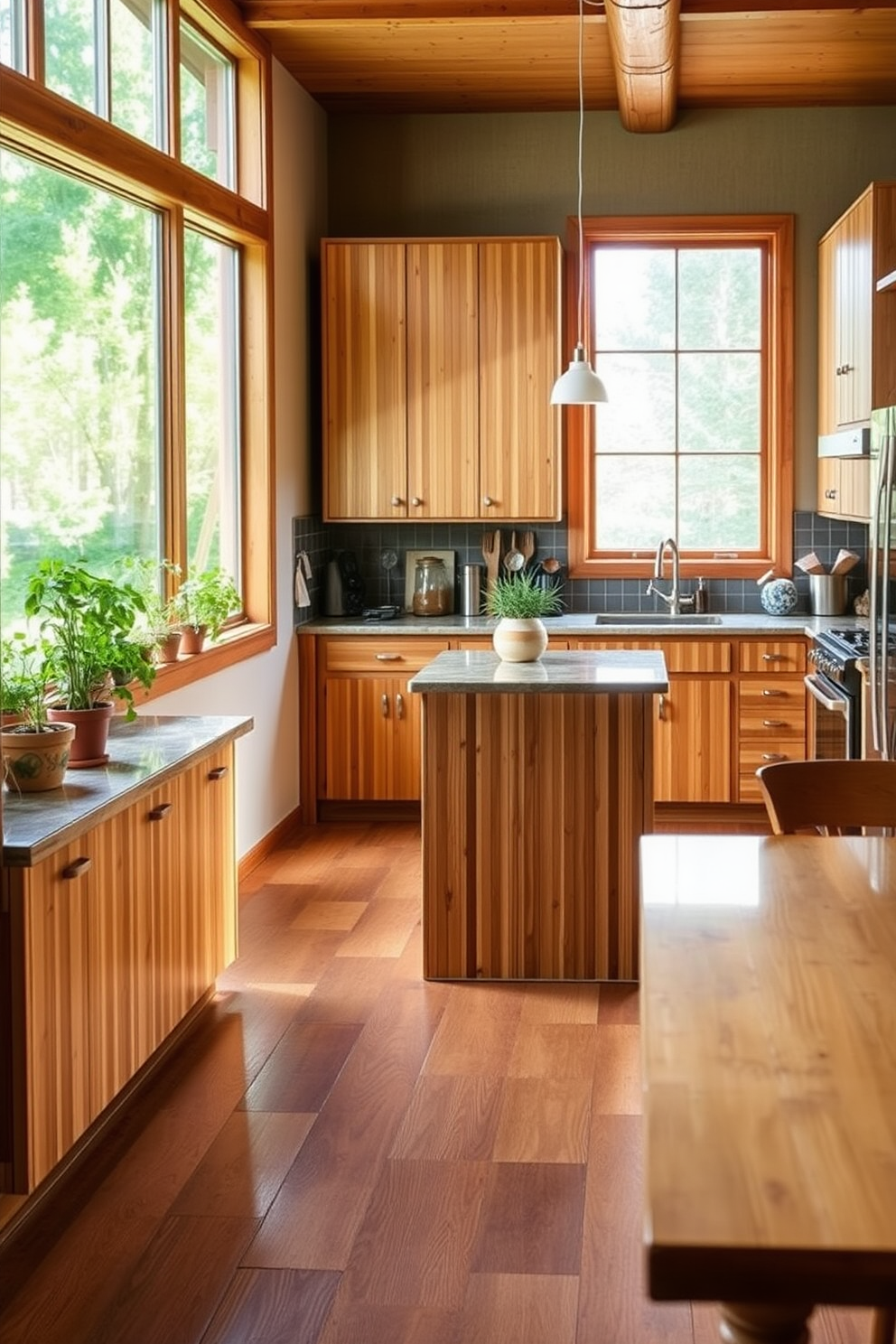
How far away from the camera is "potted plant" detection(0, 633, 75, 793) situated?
3.36 meters

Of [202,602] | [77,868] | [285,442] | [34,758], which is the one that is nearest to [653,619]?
[285,442]

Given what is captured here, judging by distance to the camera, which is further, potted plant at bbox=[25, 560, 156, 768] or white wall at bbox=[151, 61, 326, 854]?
white wall at bbox=[151, 61, 326, 854]

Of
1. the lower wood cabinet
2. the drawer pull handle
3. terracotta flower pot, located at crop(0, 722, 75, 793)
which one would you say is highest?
terracotta flower pot, located at crop(0, 722, 75, 793)

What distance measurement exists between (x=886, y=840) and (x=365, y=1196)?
1.23m

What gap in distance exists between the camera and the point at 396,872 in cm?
594

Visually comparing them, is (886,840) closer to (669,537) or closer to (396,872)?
(396,872)

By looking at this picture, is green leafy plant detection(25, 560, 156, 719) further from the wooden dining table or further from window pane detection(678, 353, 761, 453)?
window pane detection(678, 353, 761, 453)

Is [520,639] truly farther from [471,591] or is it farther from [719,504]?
[719,504]

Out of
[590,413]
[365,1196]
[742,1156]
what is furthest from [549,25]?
[742,1156]

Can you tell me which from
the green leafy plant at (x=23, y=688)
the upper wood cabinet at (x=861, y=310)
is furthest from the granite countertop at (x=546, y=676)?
the upper wood cabinet at (x=861, y=310)

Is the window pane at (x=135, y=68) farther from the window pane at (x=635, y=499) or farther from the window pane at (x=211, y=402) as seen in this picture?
the window pane at (x=635, y=499)

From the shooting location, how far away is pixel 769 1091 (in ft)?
5.27

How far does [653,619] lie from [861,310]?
1646 mm

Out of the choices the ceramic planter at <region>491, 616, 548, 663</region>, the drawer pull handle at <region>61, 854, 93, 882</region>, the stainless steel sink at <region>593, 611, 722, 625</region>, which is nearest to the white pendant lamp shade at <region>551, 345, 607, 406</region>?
the ceramic planter at <region>491, 616, 548, 663</region>
